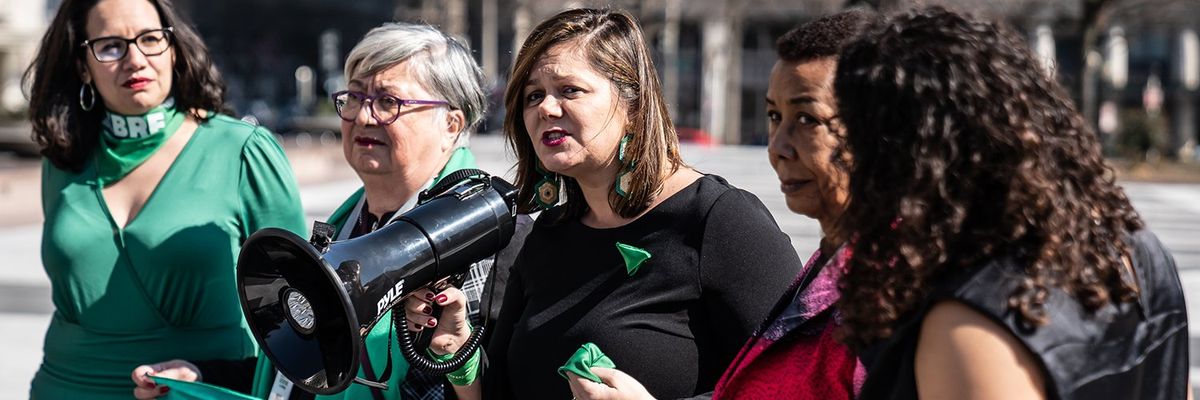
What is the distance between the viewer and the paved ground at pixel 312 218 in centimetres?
688

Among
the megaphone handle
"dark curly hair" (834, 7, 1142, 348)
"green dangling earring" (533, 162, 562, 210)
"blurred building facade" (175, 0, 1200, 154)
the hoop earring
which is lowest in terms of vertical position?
"blurred building facade" (175, 0, 1200, 154)

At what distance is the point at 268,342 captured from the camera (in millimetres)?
2246

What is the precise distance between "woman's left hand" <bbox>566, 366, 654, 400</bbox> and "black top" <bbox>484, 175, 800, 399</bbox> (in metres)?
0.16

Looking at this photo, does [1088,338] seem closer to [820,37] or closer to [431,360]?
[820,37]

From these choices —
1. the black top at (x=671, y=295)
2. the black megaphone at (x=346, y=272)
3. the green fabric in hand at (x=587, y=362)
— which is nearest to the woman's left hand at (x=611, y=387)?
the green fabric in hand at (x=587, y=362)

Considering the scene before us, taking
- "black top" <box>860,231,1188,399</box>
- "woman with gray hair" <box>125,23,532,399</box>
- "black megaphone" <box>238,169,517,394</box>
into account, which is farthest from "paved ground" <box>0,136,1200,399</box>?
"black top" <box>860,231,1188,399</box>

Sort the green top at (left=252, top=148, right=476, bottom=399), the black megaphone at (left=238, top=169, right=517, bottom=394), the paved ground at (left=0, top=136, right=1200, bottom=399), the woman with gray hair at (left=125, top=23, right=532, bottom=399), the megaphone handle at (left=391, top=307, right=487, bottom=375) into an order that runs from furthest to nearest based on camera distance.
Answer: the paved ground at (left=0, top=136, right=1200, bottom=399)
the woman with gray hair at (left=125, top=23, right=532, bottom=399)
the green top at (left=252, top=148, right=476, bottom=399)
the megaphone handle at (left=391, top=307, right=487, bottom=375)
the black megaphone at (left=238, top=169, right=517, bottom=394)

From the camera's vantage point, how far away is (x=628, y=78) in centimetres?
242

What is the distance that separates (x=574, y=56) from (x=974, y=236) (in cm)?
111

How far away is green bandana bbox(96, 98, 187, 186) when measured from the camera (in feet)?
10.1

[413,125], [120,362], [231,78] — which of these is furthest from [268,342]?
[231,78]

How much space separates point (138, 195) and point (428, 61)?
0.85 metres

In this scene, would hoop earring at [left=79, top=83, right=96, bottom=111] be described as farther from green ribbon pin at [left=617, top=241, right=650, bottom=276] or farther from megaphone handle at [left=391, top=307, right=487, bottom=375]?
green ribbon pin at [left=617, top=241, right=650, bottom=276]

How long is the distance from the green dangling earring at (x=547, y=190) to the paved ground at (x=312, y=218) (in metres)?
0.08
